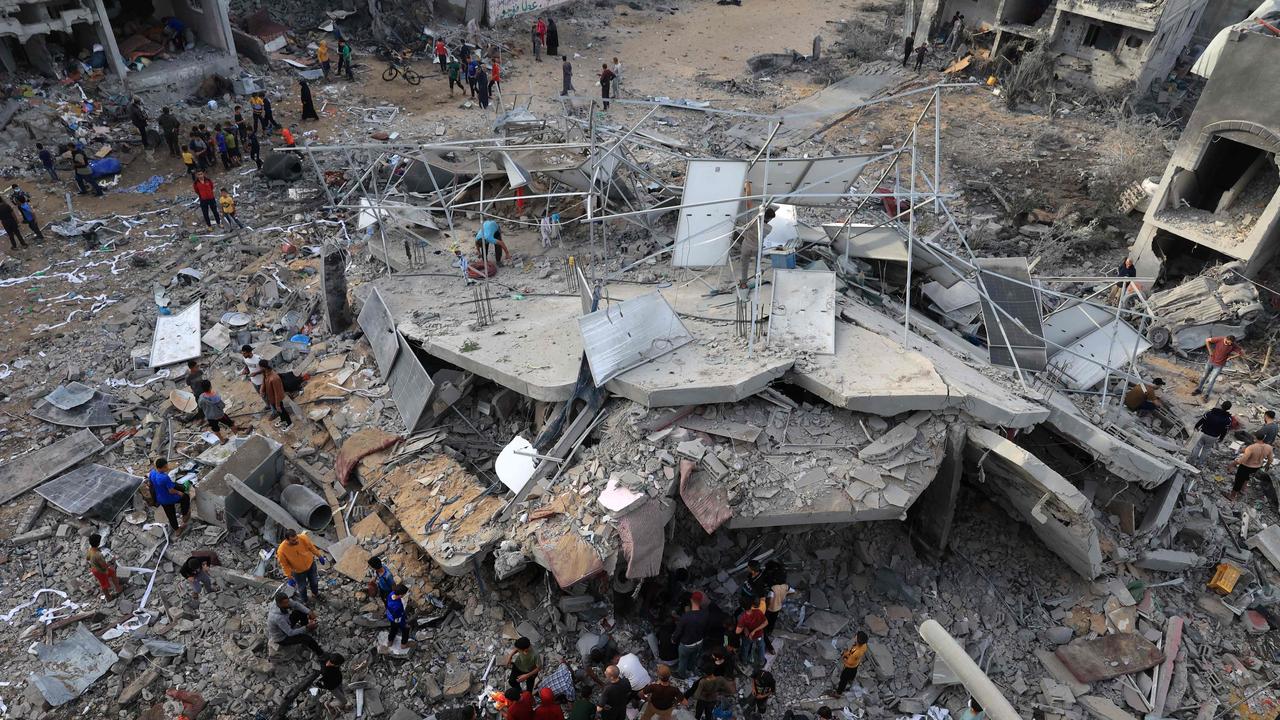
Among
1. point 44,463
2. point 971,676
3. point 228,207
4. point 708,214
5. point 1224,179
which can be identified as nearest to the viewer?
point 971,676

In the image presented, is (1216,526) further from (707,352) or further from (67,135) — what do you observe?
(67,135)

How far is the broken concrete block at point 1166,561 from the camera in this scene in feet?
29.4

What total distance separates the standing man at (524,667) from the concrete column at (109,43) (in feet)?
62.5

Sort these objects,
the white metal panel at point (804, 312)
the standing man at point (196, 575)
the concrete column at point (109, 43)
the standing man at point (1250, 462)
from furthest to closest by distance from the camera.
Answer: the concrete column at point (109, 43) → the standing man at point (1250, 462) → the white metal panel at point (804, 312) → the standing man at point (196, 575)

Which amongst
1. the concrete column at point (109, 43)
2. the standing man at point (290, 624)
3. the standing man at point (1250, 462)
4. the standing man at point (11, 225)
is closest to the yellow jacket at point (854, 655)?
the standing man at point (290, 624)

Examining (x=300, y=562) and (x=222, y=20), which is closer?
(x=300, y=562)

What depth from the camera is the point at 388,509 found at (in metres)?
9.32

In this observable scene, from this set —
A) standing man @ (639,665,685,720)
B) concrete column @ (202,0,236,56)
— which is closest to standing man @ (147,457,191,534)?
standing man @ (639,665,685,720)

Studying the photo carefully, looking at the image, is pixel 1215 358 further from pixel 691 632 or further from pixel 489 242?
pixel 489 242

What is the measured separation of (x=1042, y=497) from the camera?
8.20 m

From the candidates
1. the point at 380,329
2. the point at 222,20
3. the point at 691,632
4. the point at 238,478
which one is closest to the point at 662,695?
the point at 691,632

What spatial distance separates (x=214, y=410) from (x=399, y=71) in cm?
1600

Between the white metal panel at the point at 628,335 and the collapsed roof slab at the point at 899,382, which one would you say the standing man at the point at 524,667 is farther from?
the collapsed roof slab at the point at 899,382

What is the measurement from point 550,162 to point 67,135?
12.1 meters
